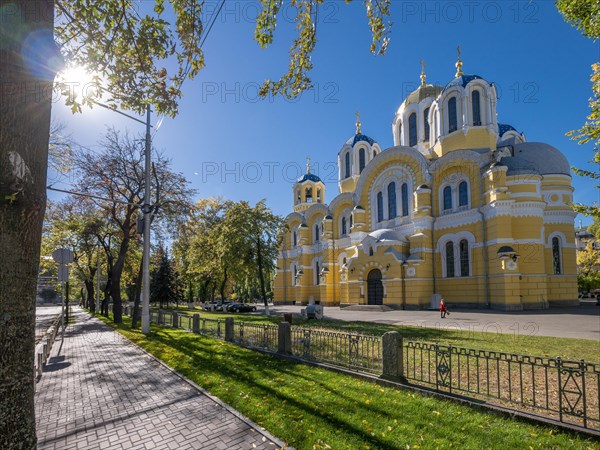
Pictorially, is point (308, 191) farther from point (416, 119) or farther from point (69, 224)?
point (69, 224)

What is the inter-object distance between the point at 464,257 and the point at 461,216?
3201 millimetres

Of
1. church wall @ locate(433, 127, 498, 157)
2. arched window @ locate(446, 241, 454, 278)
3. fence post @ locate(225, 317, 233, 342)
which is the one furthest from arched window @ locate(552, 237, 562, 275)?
fence post @ locate(225, 317, 233, 342)

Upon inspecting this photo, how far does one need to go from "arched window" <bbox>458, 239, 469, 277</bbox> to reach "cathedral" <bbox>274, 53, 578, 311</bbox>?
78 millimetres

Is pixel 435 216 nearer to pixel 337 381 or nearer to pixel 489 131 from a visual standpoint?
pixel 489 131

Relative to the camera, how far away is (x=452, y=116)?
31.6 metres

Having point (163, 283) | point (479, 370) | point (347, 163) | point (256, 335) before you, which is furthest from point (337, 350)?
point (163, 283)

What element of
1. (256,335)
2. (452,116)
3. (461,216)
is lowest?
(256,335)

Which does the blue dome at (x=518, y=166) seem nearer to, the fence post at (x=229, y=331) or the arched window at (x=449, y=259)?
the arched window at (x=449, y=259)

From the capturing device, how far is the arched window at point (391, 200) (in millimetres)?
33562

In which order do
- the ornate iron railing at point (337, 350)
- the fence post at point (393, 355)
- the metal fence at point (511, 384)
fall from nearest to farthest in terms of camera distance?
the metal fence at point (511, 384)
the fence post at point (393, 355)
the ornate iron railing at point (337, 350)

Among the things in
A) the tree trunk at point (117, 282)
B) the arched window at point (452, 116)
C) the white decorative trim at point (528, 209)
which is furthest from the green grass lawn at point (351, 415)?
the arched window at point (452, 116)

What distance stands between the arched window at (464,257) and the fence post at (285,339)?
21894mm

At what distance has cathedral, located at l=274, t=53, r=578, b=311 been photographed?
25.1 metres

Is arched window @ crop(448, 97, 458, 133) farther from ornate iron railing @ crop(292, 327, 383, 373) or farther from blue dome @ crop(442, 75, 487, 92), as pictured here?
ornate iron railing @ crop(292, 327, 383, 373)
